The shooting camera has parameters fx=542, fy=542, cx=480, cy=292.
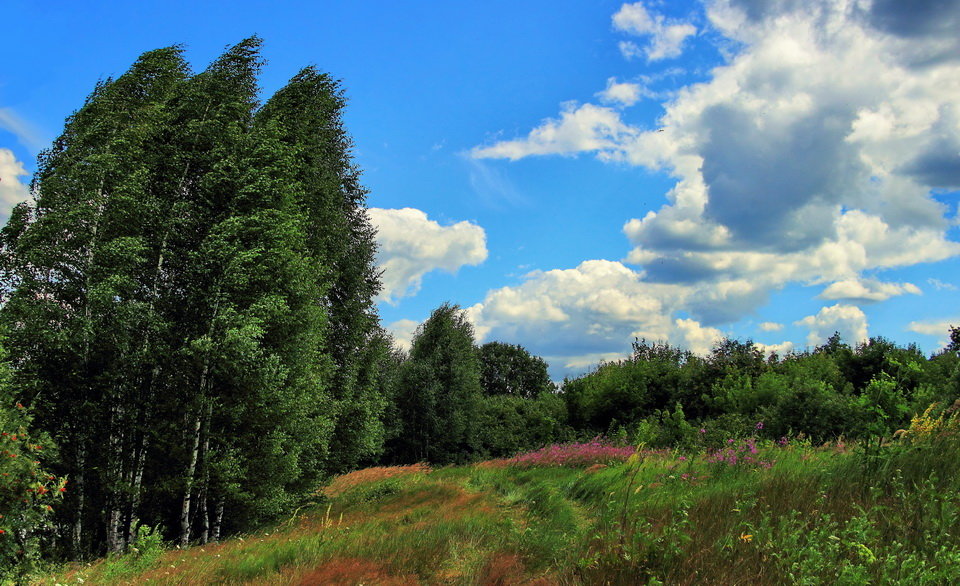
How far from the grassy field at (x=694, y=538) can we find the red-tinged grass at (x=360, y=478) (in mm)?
11365

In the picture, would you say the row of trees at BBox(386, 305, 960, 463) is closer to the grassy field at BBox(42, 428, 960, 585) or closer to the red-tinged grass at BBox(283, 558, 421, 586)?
the grassy field at BBox(42, 428, 960, 585)

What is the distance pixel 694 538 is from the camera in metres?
5.21

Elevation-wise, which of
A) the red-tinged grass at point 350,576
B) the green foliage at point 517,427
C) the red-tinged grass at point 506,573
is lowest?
the green foliage at point 517,427

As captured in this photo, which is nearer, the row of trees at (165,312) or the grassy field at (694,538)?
the grassy field at (694,538)

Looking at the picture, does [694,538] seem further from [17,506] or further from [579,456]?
[579,456]

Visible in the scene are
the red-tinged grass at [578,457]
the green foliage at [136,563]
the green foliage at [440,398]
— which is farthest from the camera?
the green foliage at [440,398]

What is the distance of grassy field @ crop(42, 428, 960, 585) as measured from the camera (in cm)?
454

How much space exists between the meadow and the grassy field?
0.07 feet

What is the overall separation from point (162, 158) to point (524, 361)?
5888cm

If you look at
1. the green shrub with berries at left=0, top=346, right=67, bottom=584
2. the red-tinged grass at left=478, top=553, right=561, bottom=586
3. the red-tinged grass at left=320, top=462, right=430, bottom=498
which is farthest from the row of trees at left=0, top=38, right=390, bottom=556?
the red-tinged grass at left=478, top=553, right=561, bottom=586

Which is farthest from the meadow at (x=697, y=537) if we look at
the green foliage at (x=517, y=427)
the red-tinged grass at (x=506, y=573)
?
the green foliage at (x=517, y=427)

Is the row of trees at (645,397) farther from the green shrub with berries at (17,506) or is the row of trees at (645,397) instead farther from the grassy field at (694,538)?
the green shrub with berries at (17,506)

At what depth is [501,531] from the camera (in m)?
7.48

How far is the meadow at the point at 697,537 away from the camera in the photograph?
14.9ft
